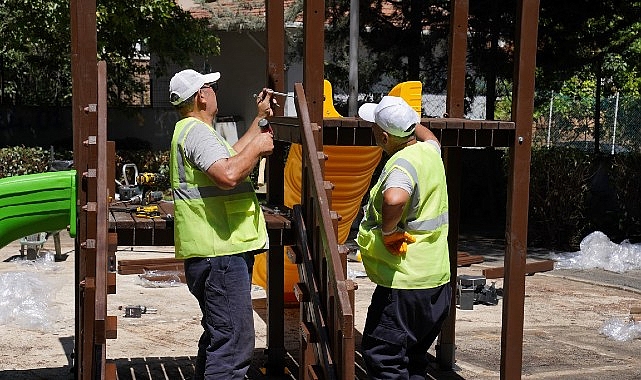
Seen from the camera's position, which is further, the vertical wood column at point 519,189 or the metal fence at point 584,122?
the metal fence at point 584,122

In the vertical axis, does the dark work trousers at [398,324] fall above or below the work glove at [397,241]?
below

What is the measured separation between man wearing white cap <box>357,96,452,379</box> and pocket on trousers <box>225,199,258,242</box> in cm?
52

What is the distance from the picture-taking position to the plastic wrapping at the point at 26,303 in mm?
7133

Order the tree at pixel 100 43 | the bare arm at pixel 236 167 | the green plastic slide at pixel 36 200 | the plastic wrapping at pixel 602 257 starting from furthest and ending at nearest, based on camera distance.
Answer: the tree at pixel 100 43 < the plastic wrapping at pixel 602 257 < the green plastic slide at pixel 36 200 < the bare arm at pixel 236 167

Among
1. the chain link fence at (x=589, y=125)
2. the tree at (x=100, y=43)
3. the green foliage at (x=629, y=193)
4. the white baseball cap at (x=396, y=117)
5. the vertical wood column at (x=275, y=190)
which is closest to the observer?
the white baseball cap at (x=396, y=117)

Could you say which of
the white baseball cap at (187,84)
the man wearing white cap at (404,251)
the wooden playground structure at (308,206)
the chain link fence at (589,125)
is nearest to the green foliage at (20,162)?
the chain link fence at (589,125)

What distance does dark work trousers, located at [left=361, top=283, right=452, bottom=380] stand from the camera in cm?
407

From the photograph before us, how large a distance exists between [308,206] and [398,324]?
887 mm

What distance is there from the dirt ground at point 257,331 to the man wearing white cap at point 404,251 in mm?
1858

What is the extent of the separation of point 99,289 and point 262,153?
0.90 metres

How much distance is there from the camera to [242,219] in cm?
415

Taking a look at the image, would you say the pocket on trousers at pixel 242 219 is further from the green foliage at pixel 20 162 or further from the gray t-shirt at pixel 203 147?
the green foliage at pixel 20 162

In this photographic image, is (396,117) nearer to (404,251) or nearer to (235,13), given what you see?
(404,251)

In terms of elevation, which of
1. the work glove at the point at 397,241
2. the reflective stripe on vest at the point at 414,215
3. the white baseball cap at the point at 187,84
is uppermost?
the white baseball cap at the point at 187,84
